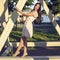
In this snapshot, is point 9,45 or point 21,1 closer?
point 21,1

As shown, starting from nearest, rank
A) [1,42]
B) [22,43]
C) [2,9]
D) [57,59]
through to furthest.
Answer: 1. [57,59]
2. [22,43]
3. [1,42]
4. [2,9]

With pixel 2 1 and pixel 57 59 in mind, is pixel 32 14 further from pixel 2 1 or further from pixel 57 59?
pixel 2 1

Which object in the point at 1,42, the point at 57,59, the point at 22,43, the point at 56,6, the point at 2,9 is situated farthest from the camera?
the point at 56,6

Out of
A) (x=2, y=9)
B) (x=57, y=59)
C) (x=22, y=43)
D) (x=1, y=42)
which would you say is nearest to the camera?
(x=57, y=59)

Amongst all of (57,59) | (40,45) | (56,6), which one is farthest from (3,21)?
(56,6)

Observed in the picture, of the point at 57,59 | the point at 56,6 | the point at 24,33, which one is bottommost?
the point at 56,6

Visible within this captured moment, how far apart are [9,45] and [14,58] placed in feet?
15.0

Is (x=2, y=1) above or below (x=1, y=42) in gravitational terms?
above

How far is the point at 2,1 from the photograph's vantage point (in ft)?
38.1

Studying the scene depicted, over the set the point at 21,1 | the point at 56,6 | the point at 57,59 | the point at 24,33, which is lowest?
the point at 56,6

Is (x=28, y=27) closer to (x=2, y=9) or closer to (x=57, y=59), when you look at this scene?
(x=57, y=59)

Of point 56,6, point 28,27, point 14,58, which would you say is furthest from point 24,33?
point 56,6

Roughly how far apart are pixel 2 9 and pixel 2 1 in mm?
336

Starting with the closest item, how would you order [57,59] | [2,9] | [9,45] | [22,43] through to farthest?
[57,59] < [22,43] < [2,9] < [9,45]
